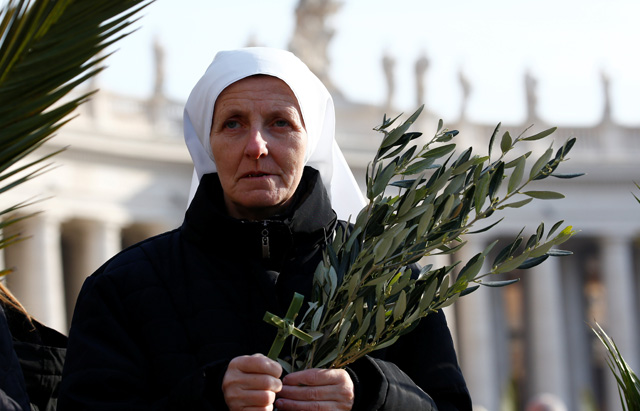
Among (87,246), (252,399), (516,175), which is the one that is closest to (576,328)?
(87,246)

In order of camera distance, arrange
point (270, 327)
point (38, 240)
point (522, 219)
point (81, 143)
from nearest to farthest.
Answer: point (270, 327) → point (38, 240) → point (81, 143) → point (522, 219)

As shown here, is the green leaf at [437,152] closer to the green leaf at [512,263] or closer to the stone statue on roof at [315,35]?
the green leaf at [512,263]

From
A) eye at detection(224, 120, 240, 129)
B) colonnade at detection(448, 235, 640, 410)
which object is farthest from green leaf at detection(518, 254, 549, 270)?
colonnade at detection(448, 235, 640, 410)

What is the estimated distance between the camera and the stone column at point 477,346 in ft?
162

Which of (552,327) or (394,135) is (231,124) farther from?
(552,327)

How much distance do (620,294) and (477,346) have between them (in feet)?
18.2

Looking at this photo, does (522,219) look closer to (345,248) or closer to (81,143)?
(81,143)

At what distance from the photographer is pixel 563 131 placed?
50750 mm

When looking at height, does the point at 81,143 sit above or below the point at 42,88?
above

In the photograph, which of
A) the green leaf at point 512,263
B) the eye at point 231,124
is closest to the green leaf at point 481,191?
the green leaf at point 512,263

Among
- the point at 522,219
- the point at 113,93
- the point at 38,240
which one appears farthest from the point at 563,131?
the point at 38,240

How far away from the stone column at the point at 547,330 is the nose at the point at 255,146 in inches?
1811

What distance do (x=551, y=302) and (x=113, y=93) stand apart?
18.1 metres

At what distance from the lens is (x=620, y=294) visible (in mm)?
49031
